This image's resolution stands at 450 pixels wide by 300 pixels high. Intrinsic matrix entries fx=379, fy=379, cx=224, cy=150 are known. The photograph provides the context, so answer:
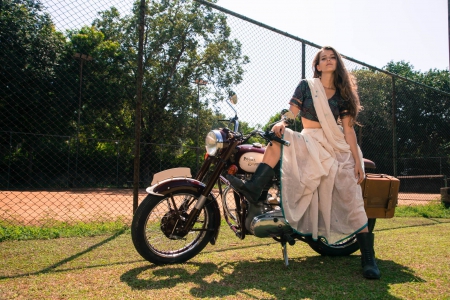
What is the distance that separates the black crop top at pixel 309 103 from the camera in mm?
2865

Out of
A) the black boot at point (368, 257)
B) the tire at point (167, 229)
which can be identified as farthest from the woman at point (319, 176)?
the tire at point (167, 229)

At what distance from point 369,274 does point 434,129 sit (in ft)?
37.5

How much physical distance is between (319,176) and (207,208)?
2.80 feet

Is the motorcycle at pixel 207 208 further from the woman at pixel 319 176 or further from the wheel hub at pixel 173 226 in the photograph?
the woman at pixel 319 176

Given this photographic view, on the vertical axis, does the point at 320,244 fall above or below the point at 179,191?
below

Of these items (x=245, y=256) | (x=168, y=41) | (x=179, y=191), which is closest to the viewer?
(x=179, y=191)

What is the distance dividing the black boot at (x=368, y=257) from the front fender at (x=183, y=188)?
1.04 metres

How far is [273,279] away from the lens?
242cm

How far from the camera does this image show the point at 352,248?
321 centimetres

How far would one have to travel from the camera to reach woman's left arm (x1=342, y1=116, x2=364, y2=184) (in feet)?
9.07

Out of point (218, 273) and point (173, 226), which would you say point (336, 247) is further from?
point (173, 226)

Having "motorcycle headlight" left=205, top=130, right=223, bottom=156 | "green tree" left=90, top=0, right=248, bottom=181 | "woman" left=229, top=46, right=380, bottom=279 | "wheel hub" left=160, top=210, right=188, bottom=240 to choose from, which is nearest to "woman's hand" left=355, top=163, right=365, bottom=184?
"woman" left=229, top=46, right=380, bottom=279

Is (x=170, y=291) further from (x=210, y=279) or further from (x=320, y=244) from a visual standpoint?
(x=320, y=244)

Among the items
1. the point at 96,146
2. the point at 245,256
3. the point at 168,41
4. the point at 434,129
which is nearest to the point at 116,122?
the point at 96,146
